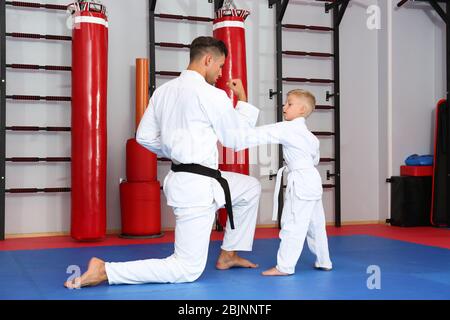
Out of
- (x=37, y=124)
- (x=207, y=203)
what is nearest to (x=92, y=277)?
(x=207, y=203)

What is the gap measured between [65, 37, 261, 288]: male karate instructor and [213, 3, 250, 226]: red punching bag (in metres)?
1.77

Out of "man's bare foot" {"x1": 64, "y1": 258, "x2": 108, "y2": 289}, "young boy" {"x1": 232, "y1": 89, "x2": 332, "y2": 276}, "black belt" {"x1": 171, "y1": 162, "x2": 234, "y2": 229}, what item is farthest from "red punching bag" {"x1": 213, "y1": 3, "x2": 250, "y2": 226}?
"man's bare foot" {"x1": 64, "y1": 258, "x2": 108, "y2": 289}

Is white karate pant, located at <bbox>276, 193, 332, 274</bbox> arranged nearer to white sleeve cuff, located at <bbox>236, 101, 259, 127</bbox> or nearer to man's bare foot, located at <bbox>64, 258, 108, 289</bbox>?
white sleeve cuff, located at <bbox>236, 101, 259, 127</bbox>

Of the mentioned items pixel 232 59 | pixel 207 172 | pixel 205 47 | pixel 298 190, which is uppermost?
pixel 232 59

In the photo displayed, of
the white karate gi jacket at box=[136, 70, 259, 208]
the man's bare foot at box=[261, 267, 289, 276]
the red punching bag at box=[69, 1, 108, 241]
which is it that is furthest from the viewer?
the red punching bag at box=[69, 1, 108, 241]

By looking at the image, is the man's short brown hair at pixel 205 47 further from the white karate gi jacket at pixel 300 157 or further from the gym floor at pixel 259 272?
the gym floor at pixel 259 272

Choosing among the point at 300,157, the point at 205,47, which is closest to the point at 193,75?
the point at 205,47

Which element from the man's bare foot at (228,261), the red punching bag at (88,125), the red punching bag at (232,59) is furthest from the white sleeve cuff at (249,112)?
the red punching bag at (88,125)

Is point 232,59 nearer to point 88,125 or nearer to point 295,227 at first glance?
point 88,125

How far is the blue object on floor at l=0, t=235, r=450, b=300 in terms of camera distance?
9.11ft

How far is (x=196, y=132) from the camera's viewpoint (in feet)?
A: 10.1

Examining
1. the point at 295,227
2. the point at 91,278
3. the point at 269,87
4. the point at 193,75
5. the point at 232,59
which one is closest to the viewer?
the point at 91,278

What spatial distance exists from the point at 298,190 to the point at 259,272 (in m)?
0.55

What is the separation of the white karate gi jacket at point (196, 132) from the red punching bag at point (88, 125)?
192 centimetres
